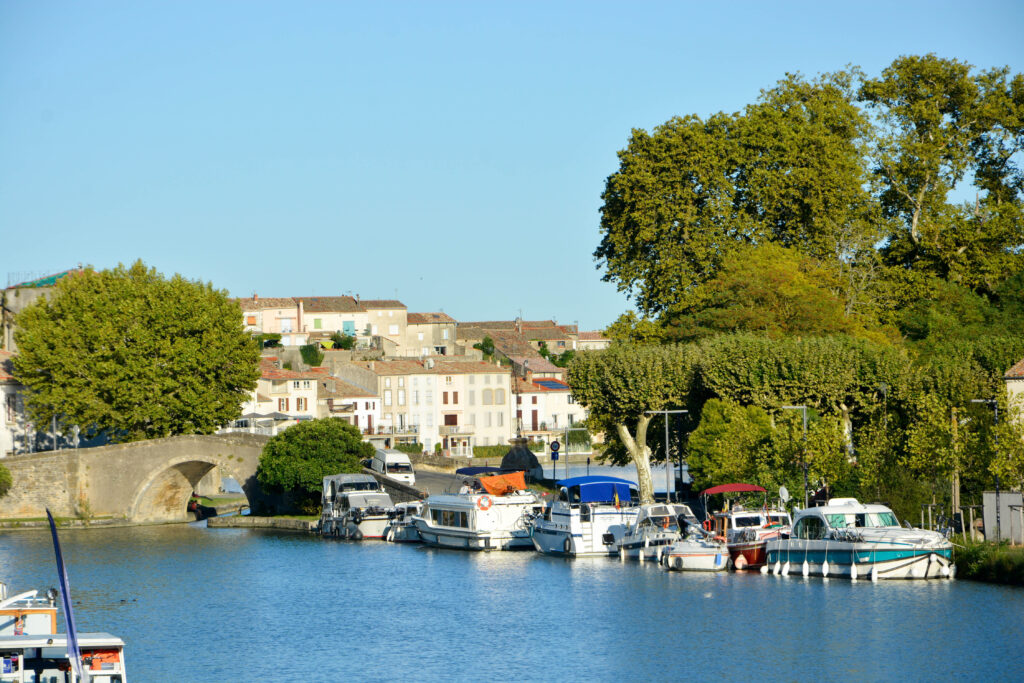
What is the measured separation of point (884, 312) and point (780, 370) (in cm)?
1254

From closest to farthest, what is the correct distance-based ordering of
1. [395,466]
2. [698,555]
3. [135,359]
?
[698,555] < [135,359] < [395,466]

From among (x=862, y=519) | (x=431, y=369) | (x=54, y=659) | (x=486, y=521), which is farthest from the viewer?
(x=431, y=369)

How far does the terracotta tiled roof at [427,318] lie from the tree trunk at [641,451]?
272 feet

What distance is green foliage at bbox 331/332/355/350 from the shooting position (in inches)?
4902

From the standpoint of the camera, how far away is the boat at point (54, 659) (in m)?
22.9

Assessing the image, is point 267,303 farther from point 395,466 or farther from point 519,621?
point 519,621

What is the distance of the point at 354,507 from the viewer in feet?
192

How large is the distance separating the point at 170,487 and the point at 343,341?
61559 mm

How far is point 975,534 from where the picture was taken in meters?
40.1

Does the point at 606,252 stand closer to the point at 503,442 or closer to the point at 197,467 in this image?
the point at 197,467

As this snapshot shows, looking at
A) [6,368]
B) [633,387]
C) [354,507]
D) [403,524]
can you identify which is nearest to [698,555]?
[633,387]

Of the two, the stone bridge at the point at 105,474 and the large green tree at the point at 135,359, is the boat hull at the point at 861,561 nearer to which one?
the stone bridge at the point at 105,474

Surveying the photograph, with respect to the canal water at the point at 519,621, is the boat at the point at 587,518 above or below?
above

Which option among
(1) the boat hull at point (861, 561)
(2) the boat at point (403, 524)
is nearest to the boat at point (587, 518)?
(2) the boat at point (403, 524)
